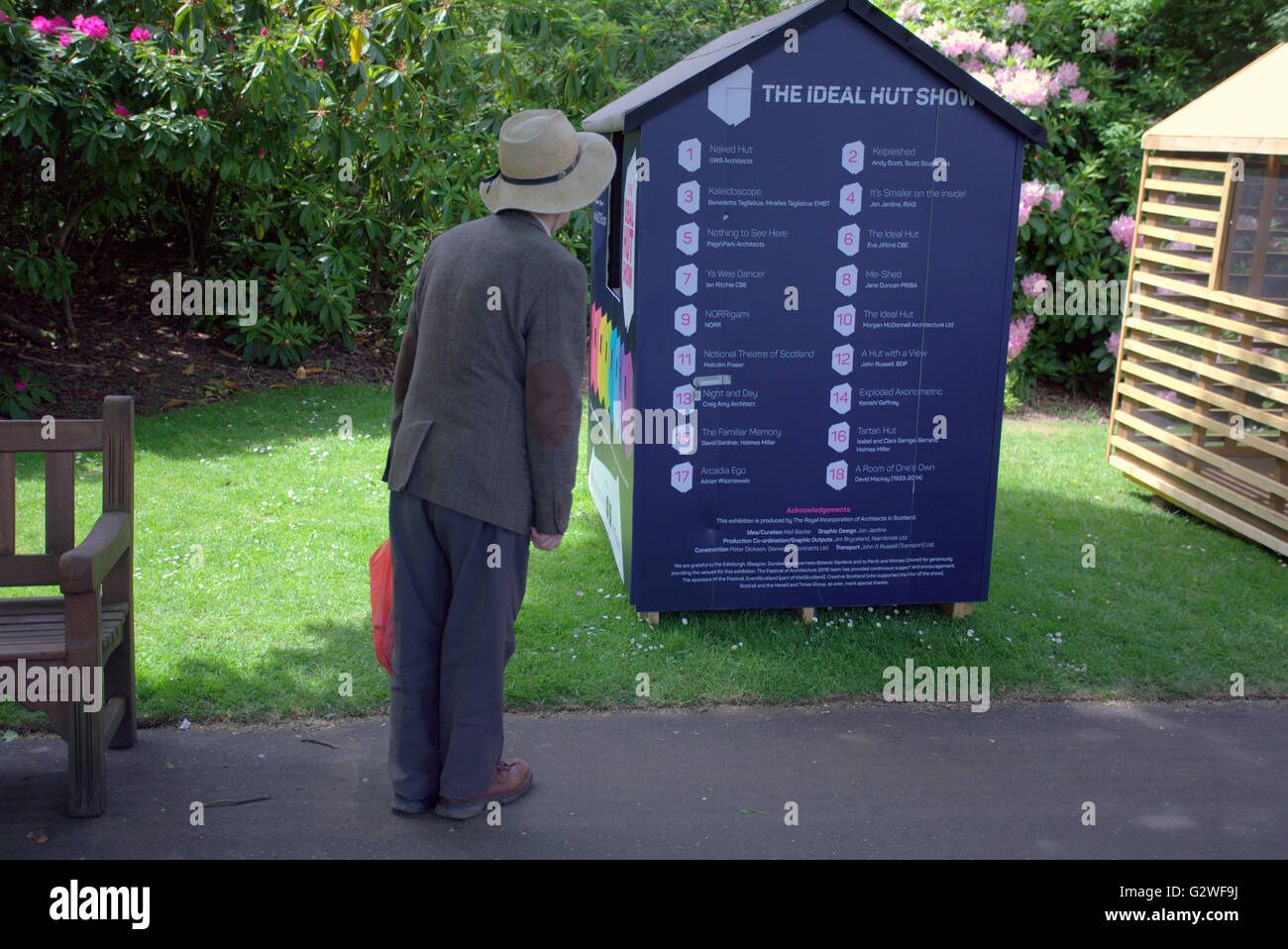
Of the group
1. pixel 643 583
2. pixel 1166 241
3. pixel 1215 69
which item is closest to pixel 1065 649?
pixel 643 583

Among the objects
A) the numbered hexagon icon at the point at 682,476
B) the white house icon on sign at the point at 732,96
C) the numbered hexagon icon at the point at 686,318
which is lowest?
the numbered hexagon icon at the point at 682,476

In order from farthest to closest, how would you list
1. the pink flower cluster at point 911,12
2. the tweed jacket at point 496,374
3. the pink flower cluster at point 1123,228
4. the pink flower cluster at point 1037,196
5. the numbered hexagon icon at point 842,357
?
the pink flower cluster at point 911,12, the pink flower cluster at point 1123,228, the pink flower cluster at point 1037,196, the numbered hexagon icon at point 842,357, the tweed jacket at point 496,374

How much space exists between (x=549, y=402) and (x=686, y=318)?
164 cm

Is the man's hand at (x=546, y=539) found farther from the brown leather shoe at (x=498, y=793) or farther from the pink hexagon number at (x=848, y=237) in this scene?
the pink hexagon number at (x=848, y=237)

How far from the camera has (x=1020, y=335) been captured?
33.5ft

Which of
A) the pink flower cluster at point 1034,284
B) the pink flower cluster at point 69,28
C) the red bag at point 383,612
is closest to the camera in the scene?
the red bag at point 383,612

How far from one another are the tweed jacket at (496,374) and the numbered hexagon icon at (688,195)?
4.66 ft

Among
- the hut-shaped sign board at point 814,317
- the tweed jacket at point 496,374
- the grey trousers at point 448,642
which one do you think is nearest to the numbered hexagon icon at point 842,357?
the hut-shaped sign board at point 814,317

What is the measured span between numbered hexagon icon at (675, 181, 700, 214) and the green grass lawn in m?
1.83

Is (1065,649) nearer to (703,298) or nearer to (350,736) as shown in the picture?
(703,298)

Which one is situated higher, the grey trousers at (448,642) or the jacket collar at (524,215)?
the jacket collar at (524,215)

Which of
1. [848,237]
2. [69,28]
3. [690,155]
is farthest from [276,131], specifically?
[848,237]

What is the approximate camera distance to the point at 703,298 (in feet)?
16.3

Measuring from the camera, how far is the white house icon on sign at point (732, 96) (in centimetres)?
478
